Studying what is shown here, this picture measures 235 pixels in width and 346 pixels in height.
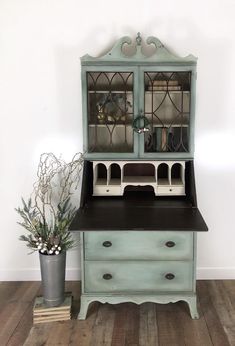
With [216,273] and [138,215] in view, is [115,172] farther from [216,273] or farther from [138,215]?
[216,273]

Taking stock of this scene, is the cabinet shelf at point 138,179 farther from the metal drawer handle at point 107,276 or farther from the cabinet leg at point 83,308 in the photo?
the cabinet leg at point 83,308

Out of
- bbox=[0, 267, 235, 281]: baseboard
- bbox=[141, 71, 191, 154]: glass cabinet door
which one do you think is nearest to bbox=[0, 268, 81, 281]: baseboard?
bbox=[0, 267, 235, 281]: baseboard

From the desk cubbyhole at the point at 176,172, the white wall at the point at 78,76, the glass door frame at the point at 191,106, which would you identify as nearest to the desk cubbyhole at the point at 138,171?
the desk cubbyhole at the point at 176,172

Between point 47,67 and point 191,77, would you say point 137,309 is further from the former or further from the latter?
point 47,67

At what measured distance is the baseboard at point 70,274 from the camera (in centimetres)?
273

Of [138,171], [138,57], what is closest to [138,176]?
[138,171]

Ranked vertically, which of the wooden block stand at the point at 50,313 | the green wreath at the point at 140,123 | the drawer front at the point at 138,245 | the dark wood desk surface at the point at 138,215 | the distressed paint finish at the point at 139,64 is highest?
the distressed paint finish at the point at 139,64

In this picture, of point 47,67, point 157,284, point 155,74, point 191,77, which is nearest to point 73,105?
point 47,67

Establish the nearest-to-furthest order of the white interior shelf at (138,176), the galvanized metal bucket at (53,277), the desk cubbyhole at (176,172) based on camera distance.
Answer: the galvanized metal bucket at (53,277) → the white interior shelf at (138,176) → the desk cubbyhole at (176,172)

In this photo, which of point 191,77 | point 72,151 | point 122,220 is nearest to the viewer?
point 122,220

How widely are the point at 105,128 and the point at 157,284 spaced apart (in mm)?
1044

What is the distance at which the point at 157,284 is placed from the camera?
7.23ft

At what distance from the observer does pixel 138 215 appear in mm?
2195

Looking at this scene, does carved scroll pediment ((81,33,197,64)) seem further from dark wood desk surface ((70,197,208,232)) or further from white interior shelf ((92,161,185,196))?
dark wood desk surface ((70,197,208,232))
